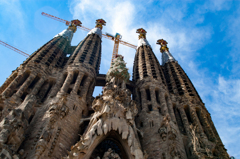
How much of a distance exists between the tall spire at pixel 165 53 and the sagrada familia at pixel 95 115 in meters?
8.05

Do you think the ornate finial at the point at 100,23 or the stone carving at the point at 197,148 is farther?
the ornate finial at the point at 100,23

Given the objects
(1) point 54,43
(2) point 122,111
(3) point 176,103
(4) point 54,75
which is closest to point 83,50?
(1) point 54,43

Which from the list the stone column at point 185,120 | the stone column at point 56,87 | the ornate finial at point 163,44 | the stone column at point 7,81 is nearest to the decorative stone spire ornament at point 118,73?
the stone column at point 56,87

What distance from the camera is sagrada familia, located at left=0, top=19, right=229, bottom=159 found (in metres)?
16.6

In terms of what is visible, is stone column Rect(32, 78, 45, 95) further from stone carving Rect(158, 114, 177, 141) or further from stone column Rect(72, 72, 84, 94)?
stone carving Rect(158, 114, 177, 141)

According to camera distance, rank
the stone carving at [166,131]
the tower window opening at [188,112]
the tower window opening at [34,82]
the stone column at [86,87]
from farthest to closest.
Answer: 1. the tower window opening at [188,112]
2. the tower window opening at [34,82]
3. the stone column at [86,87]
4. the stone carving at [166,131]

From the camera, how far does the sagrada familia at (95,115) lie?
655 inches

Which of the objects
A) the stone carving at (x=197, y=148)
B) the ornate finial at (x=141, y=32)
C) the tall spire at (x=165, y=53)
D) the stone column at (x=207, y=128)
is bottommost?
the stone carving at (x=197, y=148)

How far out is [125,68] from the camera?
97.5 feet

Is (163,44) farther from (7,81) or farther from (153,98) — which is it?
(7,81)

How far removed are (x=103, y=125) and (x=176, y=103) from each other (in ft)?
52.3

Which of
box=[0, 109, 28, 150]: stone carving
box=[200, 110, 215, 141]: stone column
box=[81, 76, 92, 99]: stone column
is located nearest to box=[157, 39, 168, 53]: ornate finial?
box=[200, 110, 215, 141]: stone column

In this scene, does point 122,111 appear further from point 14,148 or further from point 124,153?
point 14,148

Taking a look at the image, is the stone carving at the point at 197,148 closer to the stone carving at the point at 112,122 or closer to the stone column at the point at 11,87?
the stone carving at the point at 112,122
